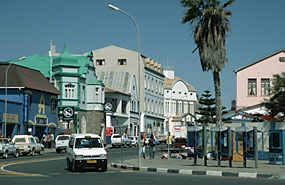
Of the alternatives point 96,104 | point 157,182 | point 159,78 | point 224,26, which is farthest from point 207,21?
point 159,78

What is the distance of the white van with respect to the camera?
24.8m

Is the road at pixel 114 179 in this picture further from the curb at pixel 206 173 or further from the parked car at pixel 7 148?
the parked car at pixel 7 148

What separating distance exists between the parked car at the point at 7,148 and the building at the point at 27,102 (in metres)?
8.72

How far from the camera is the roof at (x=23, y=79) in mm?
56406

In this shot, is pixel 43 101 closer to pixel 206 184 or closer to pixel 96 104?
pixel 96 104

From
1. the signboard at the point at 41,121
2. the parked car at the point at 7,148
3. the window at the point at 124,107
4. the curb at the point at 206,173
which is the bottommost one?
the curb at the point at 206,173

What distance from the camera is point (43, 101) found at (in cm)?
6144

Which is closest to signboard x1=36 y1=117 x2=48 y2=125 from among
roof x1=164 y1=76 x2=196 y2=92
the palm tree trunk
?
the palm tree trunk

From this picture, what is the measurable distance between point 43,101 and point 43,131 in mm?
3404

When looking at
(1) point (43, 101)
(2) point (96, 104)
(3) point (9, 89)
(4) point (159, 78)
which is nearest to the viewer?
(3) point (9, 89)

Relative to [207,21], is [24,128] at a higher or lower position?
lower

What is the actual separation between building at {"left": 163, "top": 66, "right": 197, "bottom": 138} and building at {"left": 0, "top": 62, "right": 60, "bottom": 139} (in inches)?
1599

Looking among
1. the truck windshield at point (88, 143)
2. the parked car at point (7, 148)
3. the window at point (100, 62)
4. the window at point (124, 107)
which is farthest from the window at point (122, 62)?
the truck windshield at point (88, 143)

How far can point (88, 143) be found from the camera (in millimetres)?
25828
